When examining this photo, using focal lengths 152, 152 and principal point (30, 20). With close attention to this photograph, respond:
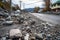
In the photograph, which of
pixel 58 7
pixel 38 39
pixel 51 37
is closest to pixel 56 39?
pixel 51 37

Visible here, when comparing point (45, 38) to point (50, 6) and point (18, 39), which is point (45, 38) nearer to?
point (18, 39)

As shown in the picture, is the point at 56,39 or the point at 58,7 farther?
the point at 58,7

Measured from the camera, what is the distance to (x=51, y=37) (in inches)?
213

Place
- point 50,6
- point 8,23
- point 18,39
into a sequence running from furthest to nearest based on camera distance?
point 50,6
point 8,23
point 18,39

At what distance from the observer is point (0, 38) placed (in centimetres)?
547

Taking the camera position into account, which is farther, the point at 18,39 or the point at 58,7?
the point at 58,7

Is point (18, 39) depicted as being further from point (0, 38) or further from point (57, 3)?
point (57, 3)

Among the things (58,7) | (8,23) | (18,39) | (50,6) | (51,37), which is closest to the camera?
(18,39)

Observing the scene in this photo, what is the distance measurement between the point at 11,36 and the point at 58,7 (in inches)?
1320

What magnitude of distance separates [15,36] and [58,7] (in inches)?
1321

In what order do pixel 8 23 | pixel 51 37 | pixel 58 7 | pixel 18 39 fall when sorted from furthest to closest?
pixel 58 7, pixel 8 23, pixel 51 37, pixel 18 39

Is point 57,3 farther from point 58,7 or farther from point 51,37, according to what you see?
point 51,37

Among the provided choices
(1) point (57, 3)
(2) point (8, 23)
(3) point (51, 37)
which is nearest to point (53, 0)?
(1) point (57, 3)

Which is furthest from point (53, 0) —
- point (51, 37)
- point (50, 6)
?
point (51, 37)
